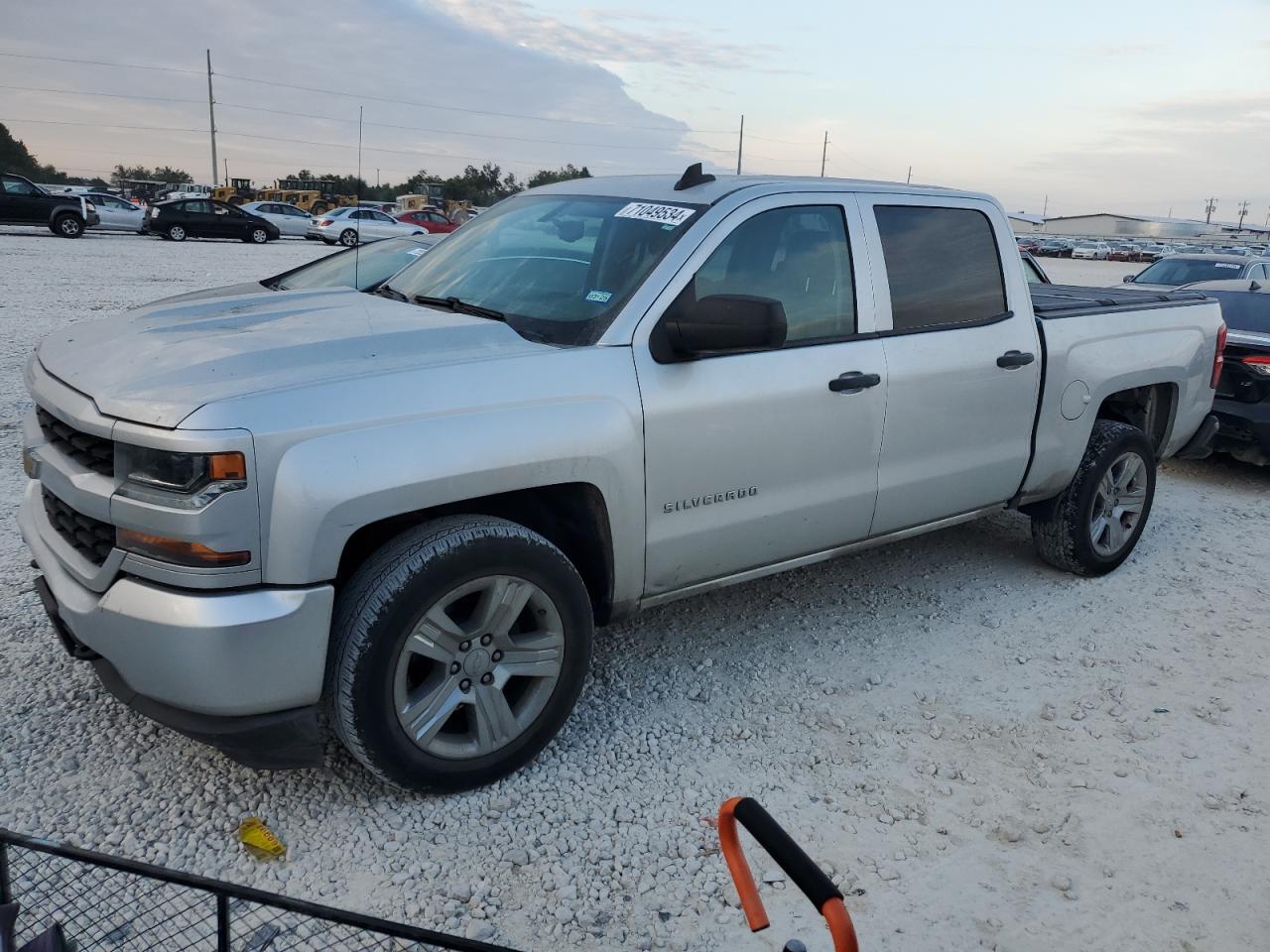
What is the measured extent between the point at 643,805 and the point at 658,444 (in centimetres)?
115

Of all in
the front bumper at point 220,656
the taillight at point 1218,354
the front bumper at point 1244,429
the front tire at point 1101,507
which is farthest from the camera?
the front bumper at point 1244,429

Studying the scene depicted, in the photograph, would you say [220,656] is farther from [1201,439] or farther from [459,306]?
[1201,439]

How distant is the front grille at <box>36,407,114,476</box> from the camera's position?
282cm

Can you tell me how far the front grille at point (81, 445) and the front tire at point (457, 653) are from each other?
743mm

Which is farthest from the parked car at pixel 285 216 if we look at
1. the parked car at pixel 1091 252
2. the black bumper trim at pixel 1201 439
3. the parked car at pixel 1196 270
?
the parked car at pixel 1091 252

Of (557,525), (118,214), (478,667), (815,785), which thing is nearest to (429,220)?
(118,214)

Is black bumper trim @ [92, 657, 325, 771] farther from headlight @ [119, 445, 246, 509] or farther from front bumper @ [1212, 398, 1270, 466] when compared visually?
front bumper @ [1212, 398, 1270, 466]

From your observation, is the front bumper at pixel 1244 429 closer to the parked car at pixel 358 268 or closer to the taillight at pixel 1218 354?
the taillight at pixel 1218 354

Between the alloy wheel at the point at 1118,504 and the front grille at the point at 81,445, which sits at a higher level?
the front grille at the point at 81,445

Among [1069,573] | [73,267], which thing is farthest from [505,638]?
[73,267]

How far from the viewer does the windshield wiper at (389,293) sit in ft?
13.3

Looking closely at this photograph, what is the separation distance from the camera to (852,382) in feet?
12.6

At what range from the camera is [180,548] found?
261cm

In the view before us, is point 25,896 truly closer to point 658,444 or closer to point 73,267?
point 658,444
